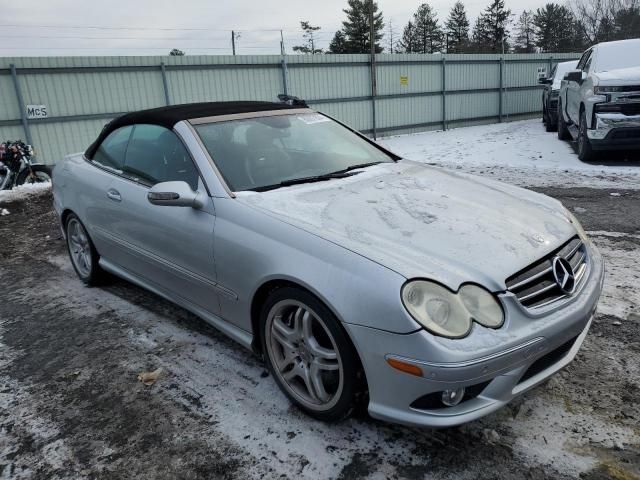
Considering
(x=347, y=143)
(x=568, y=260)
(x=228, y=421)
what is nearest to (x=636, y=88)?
(x=347, y=143)

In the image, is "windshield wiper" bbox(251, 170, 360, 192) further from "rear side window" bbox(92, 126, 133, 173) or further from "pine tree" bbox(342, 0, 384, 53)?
"pine tree" bbox(342, 0, 384, 53)

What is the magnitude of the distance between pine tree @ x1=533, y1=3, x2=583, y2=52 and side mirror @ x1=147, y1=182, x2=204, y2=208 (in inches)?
2384

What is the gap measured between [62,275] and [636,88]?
328 inches

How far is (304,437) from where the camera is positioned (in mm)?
2443

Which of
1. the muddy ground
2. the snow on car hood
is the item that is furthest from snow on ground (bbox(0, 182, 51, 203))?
the snow on car hood

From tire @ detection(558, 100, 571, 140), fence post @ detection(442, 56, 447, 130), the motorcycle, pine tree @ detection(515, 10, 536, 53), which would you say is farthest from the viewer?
pine tree @ detection(515, 10, 536, 53)

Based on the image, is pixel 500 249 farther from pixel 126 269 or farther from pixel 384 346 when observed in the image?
pixel 126 269

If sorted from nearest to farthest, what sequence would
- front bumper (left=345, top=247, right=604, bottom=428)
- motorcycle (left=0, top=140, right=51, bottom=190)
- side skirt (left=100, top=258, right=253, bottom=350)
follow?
1. front bumper (left=345, top=247, right=604, bottom=428)
2. side skirt (left=100, top=258, right=253, bottom=350)
3. motorcycle (left=0, top=140, right=51, bottom=190)

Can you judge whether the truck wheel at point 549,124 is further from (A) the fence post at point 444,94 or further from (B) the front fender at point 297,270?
(B) the front fender at point 297,270

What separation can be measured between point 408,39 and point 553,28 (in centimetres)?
1742

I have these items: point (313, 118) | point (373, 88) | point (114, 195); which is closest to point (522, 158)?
point (373, 88)

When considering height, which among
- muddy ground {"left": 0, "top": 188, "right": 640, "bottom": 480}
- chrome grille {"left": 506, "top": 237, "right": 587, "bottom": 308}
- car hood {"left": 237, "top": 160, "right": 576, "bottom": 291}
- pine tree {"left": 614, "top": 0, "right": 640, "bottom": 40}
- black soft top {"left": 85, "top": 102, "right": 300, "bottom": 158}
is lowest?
muddy ground {"left": 0, "top": 188, "right": 640, "bottom": 480}

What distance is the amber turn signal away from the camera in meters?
2.02

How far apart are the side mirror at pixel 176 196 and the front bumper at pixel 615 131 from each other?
7592 mm
